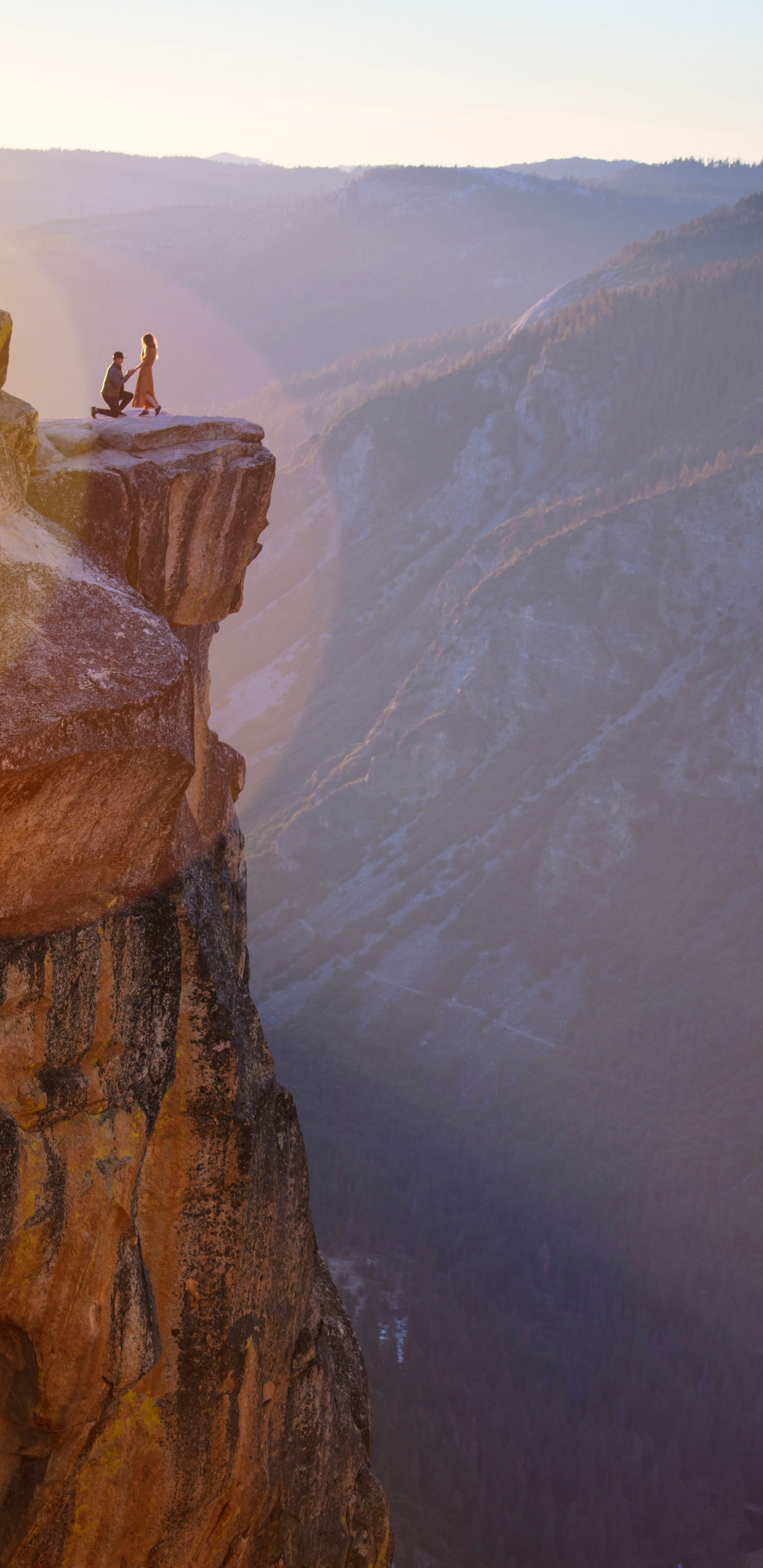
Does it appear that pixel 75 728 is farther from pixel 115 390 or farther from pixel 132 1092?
pixel 115 390

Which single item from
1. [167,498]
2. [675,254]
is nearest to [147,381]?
[167,498]

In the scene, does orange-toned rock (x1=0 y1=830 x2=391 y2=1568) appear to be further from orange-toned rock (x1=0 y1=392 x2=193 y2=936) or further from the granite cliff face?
orange-toned rock (x1=0 y1=392 x2=193 y2=936)

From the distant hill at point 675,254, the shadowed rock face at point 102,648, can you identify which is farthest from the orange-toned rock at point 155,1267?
the distant hill at point 675,254

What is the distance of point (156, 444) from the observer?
1920 cm

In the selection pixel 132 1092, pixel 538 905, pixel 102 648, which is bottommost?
pixel 538 905

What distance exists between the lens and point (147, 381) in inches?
852

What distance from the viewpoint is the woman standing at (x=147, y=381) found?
2125 cm

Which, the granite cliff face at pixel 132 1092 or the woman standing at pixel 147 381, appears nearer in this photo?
the granite cliff face at pixel 132 1092

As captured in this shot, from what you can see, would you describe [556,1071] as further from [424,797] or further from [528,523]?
[528,523]

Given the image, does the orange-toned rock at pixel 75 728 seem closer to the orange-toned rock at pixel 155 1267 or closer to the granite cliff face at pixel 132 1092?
the granite cliff face at pixel 132 1092

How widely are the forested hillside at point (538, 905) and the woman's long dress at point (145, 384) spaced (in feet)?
120

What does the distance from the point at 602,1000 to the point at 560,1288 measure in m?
26.4

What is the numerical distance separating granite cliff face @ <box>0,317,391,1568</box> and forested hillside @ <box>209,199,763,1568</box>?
27683mm

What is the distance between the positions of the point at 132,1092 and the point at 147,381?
12557mm
